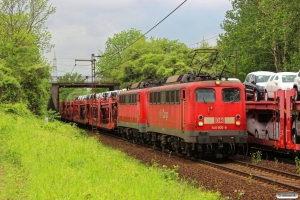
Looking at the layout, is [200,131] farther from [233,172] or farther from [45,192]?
[45,192]

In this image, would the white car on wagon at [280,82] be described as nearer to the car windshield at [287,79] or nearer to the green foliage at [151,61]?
the car windshield at [287,79]

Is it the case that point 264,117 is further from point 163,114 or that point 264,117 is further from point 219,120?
point 163,114

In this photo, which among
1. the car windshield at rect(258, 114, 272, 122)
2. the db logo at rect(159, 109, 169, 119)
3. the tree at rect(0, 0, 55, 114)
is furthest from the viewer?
the tree at rect(0, 0, 55, 114)

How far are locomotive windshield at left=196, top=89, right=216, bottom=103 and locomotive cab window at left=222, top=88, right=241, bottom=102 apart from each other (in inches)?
16.5

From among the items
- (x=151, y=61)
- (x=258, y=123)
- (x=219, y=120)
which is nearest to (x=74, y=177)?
(x=219, y=120)

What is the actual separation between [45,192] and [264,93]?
15.3 meters

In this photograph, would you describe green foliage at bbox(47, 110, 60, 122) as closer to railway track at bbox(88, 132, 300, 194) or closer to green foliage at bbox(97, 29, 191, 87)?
green foliage at bbox(97, 29, 191, 87)

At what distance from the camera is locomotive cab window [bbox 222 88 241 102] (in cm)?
1842

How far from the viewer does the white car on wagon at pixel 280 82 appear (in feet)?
68.0

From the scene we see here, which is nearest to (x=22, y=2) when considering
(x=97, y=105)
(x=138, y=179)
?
(x=97, y=105)

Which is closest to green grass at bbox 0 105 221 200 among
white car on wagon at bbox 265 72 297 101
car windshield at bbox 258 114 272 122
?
car windshield at bbox 258 114 272 122

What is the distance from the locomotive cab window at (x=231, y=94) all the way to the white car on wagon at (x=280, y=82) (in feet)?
8.27

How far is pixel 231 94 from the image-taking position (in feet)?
60.8

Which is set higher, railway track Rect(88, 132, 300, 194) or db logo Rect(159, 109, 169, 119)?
db logo Rect(159, 109, 169, 119)
